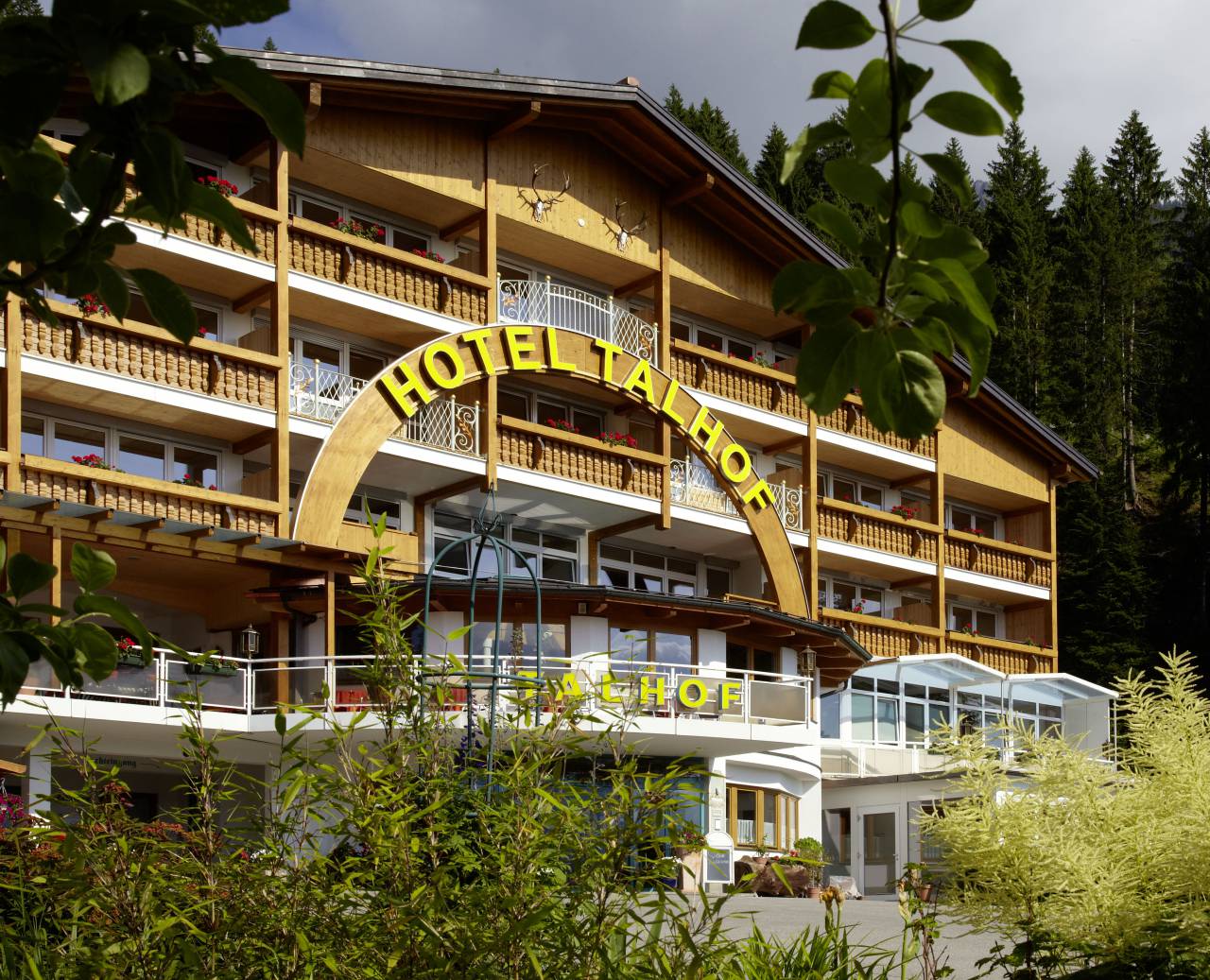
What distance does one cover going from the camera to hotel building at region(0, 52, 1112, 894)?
80.9 ft

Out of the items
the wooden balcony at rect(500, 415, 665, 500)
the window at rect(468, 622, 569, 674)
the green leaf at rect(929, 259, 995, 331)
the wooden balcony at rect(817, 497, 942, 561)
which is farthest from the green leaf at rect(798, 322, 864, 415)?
the wooden balcony at rect(817, 497, 942, 561)

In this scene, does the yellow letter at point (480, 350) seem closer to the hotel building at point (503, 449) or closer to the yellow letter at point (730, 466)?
Result: the hotel building at point (503, 449)

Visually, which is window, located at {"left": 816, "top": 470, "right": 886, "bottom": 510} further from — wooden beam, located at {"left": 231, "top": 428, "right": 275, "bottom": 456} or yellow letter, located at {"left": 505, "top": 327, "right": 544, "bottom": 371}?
Result: wooden beam, located at {"left": 231, "top": 428, "right": 275, "bottom": 456}

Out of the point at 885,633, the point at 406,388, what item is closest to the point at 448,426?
the point at 406,388

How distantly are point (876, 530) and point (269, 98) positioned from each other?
1382 inches

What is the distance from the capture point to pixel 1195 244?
6056 cm

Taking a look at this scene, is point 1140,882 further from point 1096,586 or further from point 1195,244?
point 1195,244

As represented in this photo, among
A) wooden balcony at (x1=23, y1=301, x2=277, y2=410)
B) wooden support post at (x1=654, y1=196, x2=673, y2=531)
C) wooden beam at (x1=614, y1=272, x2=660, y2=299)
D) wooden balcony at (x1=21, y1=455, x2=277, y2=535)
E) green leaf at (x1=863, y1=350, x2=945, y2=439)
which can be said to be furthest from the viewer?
wooden beam at (x1=614, y1=272, x2=660, y2=299)

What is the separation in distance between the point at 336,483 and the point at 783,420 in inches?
457

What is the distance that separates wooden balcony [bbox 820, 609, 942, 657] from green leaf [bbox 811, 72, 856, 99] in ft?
109

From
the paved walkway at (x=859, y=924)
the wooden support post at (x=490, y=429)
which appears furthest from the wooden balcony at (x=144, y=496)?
the paved walkway at (x=859, y=924)

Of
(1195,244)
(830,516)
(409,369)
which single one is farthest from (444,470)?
(1195,244)

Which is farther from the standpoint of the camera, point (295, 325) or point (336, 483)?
point (295, 325)

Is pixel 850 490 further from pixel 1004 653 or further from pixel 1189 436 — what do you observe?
pixel 1189 436
